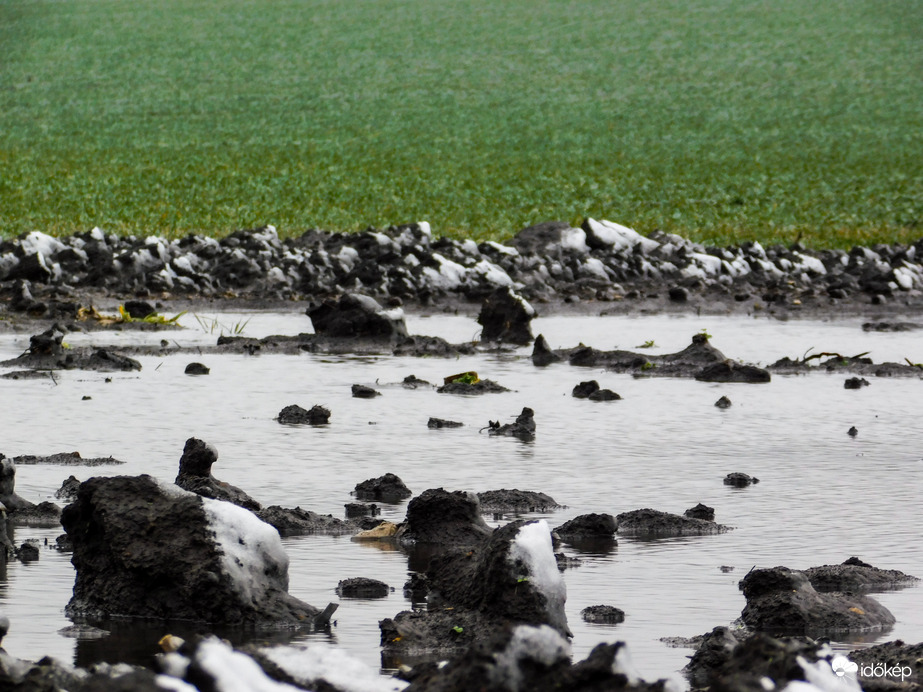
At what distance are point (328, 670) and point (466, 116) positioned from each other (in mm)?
54165

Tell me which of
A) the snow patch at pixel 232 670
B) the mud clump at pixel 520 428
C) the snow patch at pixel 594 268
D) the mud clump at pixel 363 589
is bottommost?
the snow patch at pixel 594 268

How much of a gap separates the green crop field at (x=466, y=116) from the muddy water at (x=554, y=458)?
15228mm

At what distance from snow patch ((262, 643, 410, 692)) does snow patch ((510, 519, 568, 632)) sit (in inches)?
41.1

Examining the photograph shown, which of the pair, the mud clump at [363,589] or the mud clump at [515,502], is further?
the mud clump at [515,502]

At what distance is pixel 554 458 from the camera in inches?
368

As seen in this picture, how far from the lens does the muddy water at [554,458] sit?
591 centimetres

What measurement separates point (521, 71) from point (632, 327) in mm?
50549

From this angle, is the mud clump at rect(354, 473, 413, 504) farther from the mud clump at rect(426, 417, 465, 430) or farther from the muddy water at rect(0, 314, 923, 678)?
the mud clump at rect(426, 417, 465, 430)

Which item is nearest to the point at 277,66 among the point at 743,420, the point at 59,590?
the point at 743,420

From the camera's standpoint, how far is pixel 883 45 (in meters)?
70.7

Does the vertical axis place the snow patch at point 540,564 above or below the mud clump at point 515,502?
Result: above

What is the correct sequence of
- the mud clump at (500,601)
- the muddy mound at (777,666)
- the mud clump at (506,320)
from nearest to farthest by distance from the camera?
1. the muddy mound at (777,666)
2. the mud clump at (500,601)
3. the mud clump at (506,320)

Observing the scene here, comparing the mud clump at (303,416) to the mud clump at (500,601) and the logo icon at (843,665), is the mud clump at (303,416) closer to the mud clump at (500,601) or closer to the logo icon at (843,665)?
the mud clump at (500,601)

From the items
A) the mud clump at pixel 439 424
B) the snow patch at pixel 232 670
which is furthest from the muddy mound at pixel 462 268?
the snow patch at pixel 232 670
